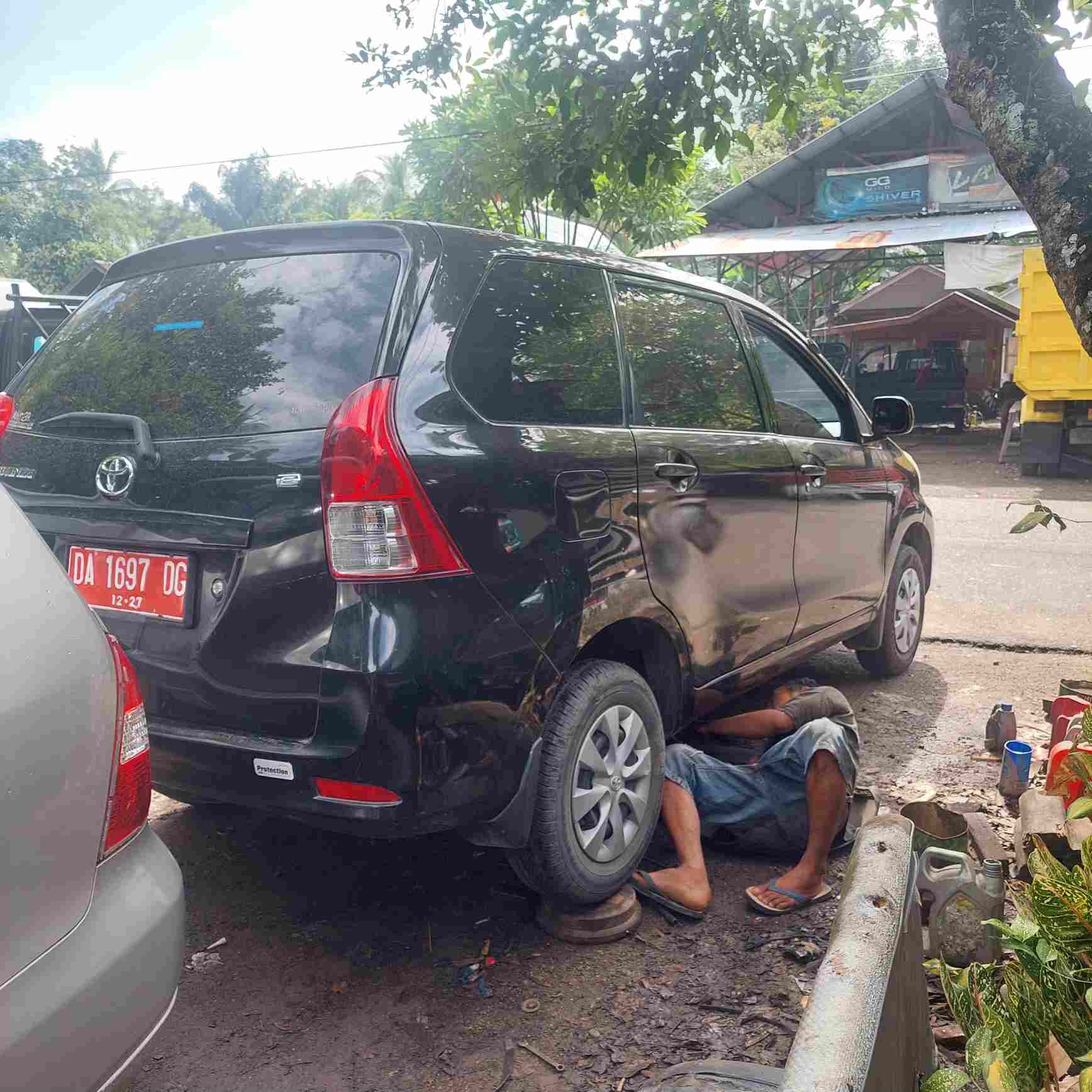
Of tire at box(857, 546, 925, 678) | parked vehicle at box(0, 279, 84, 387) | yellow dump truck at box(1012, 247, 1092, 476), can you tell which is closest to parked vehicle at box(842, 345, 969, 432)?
yellow dump truck at box(1012, 247, 1092, 476)

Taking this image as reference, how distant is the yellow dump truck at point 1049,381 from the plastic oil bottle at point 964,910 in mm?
9549

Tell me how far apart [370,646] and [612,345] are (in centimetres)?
130

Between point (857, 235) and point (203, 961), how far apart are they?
17713 millimetres

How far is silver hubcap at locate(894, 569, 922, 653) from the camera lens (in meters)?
5.00

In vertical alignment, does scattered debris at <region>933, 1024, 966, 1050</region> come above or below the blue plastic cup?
below

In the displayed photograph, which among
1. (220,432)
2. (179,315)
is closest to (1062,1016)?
(220,432)

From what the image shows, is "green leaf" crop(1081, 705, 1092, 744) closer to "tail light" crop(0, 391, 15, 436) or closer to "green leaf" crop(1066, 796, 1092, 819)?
"green leaf" crop(1066, 796, 1092, 819)

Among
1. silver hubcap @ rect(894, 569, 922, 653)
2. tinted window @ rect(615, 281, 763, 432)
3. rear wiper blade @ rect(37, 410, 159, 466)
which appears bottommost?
silver hubcap @ rect(894, 569, 922, 653)

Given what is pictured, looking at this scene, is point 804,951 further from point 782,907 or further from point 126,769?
point 126,769

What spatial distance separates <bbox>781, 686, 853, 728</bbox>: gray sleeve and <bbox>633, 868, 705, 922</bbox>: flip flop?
2.54 feet

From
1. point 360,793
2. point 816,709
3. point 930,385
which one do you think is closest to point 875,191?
point 930,385

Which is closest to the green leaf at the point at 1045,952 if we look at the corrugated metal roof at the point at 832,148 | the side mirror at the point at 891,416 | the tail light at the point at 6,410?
the tail light at the point at 6,410

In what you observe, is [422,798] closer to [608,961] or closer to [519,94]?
[608,961]

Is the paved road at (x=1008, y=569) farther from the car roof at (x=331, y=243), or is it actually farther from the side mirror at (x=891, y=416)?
the car roof at (x=331, y=243)
